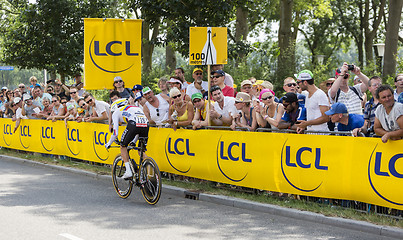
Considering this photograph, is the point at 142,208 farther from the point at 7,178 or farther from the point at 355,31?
the point at 355,31

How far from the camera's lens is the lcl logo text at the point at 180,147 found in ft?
36.1

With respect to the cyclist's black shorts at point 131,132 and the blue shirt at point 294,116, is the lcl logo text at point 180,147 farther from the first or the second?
the blue shirt at point 294,116

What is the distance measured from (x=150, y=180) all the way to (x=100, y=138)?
4.76 metres

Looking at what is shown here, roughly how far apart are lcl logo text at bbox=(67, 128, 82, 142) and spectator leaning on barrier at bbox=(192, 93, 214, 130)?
15.9 ft

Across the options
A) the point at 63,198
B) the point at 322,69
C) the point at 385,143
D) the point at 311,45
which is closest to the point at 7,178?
the point at 63,198

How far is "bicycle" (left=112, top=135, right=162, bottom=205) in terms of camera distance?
9180mm

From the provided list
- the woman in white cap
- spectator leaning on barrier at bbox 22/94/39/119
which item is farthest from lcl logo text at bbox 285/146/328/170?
spectator leaning on barrier at bbox 22/94/39/119

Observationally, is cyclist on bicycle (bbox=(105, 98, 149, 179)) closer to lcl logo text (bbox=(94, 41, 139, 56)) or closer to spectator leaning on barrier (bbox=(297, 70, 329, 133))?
spectator leaning on barrier (bbox=(297, 70, 329, 133))

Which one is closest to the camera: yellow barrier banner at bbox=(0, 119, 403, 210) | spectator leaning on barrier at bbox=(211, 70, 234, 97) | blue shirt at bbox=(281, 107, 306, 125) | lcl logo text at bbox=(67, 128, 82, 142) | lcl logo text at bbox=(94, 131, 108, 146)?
yellow barrier banner at bbox=(0, 119, 403, 210)

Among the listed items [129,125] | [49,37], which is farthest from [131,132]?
[49,37]

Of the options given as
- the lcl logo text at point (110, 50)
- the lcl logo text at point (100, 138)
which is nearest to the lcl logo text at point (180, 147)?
the lcl logo text at point (100, 138)

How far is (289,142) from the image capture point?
8.84m

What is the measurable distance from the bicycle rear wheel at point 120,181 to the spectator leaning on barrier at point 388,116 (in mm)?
4385

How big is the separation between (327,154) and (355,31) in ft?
126
